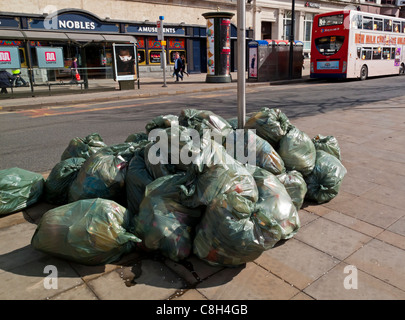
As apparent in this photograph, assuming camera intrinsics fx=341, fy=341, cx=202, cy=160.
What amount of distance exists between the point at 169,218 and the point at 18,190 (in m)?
2.04

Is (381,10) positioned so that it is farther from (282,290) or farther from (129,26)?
(282,290)

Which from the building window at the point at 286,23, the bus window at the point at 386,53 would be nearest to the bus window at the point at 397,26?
the bus window at the point at 386,53

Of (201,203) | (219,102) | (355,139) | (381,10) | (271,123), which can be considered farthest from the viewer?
(381,10)

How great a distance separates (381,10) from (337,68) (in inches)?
1245

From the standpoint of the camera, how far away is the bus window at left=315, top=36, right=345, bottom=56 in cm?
1870

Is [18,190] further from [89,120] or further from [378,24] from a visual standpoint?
[378,24]

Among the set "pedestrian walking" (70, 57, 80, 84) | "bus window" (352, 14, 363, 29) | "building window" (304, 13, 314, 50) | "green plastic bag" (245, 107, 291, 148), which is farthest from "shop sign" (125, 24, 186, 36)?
"green plastic bag" (245, 107, 291, 148)

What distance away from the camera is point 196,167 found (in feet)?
9.12

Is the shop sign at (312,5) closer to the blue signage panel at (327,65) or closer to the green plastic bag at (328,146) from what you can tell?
the blue signage panel at (327,65)

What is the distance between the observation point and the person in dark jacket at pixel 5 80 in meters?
13.8

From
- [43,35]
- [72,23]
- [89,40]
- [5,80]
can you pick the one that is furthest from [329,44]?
[5,80]

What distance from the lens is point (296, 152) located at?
3879mm

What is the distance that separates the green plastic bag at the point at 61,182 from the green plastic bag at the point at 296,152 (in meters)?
2.36

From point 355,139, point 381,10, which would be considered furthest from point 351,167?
point 381,10
